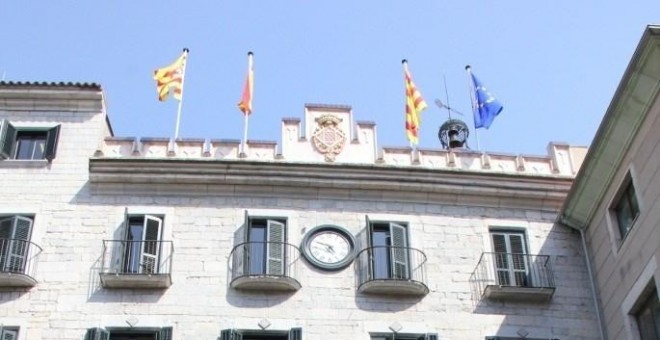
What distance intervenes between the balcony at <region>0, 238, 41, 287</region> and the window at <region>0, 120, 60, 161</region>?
2897 mm

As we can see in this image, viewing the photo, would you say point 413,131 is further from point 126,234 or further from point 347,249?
point 126,234

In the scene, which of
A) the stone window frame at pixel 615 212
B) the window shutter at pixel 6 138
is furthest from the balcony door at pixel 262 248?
the stone window frame at pixel 615 212

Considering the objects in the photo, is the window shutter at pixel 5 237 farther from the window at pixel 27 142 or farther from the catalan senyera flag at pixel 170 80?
the catalan senyera flag at pixel 170 80

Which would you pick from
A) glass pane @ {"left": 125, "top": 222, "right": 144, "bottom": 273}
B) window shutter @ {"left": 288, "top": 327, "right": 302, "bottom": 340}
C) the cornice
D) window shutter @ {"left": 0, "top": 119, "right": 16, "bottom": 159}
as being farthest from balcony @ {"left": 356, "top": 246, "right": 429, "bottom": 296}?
window shutter @ {"left": 0, "top": 119, "right": 16, "bottom": 159}

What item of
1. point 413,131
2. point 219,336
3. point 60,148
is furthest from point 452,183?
point 60,148

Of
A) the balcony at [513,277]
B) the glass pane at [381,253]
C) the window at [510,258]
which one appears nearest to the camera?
the balcony at [513,277]

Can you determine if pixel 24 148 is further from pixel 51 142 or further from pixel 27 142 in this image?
pixel 51 142

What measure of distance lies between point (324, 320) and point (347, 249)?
220 cm

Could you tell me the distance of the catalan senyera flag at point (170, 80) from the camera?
99.0 ft

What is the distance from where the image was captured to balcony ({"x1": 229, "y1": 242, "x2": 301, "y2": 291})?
25.0 metres

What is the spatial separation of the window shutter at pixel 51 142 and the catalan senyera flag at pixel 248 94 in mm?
5205

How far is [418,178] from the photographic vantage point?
27406 mm

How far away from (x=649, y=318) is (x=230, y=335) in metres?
9.61

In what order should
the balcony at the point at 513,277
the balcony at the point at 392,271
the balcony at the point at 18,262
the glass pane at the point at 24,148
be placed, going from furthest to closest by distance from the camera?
the glass pane at the point at 24,148
the balcony at the point at 513,277
the balcony at the point at 392,271
the balcony at the point at 18,262
